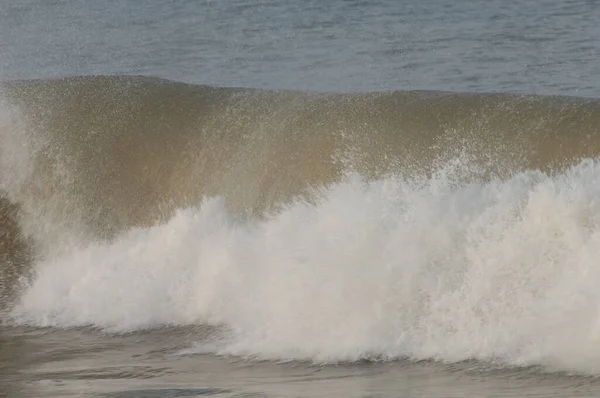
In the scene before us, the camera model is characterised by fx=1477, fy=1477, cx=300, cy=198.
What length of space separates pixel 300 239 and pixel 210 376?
1.57m

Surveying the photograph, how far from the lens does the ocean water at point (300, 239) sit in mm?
8555

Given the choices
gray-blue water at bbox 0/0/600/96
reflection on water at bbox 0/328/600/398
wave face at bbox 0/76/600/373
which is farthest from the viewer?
gray-blue water at bbox 0/0/600/96

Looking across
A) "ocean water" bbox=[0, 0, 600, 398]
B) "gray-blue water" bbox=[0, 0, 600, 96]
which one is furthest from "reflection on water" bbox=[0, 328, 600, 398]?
"gray-blue water" bbox=[0, 0, 600, 96]

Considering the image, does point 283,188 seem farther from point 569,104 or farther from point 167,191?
point 569,104

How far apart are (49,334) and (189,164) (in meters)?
2.32

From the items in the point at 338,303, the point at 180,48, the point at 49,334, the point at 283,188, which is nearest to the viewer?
the point at 338,303

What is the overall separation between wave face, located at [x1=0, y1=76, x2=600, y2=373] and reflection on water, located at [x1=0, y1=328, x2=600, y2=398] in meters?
0.24

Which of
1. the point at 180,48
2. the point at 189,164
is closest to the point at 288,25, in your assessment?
the point at 180,48

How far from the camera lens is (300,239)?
9.99 m

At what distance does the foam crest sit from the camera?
855 cm

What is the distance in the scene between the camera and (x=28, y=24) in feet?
86.4

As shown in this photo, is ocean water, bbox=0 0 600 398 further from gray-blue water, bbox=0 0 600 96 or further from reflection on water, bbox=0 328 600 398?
gray-blue water, bbox=0 0 600 96

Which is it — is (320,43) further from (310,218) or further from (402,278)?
(402,278)

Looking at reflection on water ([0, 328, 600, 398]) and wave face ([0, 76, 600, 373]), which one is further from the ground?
wave face ([0, 76, 600, 373])
